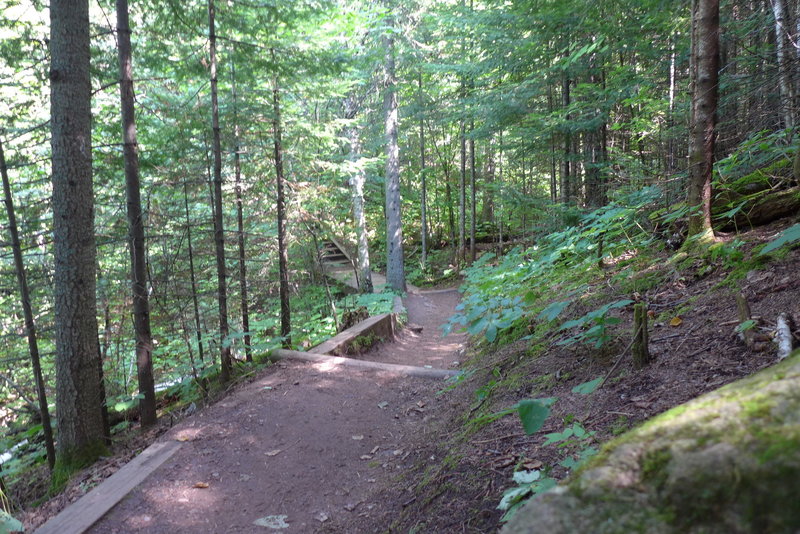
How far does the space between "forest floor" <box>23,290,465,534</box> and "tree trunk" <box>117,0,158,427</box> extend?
0.97 meters

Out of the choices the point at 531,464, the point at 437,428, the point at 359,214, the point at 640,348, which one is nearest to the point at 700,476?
the point at 531,464

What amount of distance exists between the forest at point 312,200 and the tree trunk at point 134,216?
3 centimetres

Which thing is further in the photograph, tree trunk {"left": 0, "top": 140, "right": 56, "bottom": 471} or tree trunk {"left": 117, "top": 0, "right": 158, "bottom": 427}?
tree trunk {"left": 117, "top": 0, "right": 158, "bottom": 427}

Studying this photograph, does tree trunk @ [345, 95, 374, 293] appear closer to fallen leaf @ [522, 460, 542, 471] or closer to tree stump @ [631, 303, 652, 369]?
tree stump @ [631, 303, 652, 369]

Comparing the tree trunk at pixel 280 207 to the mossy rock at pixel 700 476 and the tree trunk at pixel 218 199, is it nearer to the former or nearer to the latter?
the tree trunk at pixel 218 199

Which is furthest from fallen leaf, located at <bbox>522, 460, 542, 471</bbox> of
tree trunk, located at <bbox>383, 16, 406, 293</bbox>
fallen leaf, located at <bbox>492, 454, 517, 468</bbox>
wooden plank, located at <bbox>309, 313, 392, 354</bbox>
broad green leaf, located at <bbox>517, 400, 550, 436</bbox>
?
tree trunk, located at <bbox>383, 16, 406, 293</bbox>

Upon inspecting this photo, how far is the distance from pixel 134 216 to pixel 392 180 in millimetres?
10493

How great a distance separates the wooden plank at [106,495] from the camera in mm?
3322

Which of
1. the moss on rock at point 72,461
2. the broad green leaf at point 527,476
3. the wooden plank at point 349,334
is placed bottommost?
the moss on rock at point 72,461

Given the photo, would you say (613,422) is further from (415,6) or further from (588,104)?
(415,6)

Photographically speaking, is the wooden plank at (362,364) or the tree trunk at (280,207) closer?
the wooden plank at (362,364)

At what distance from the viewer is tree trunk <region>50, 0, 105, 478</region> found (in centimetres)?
515

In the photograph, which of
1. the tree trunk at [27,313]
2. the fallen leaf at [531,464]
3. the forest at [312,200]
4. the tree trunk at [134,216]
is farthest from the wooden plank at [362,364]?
the fallen leaf at [531,464]

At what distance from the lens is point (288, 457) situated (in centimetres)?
449
